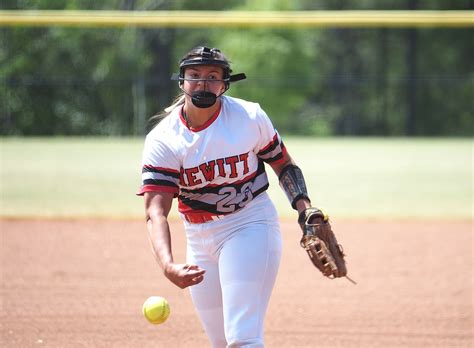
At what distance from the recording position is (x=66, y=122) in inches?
719

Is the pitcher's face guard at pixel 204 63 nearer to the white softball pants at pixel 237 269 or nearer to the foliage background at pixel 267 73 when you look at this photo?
the white softball pants at pixel 237 269

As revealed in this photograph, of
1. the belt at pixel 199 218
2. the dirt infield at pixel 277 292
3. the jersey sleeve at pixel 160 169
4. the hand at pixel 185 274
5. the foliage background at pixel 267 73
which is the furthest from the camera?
the foliage background at pixel 267 73

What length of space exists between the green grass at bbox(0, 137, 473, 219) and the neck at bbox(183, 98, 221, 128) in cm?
705

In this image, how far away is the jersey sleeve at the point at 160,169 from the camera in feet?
11.3

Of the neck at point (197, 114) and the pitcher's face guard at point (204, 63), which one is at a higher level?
the pitcher's face guard at point (204, 63)

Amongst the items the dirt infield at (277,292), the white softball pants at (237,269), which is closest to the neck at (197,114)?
the white softball pants at (237,269)

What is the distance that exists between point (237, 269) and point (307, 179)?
9847 mm

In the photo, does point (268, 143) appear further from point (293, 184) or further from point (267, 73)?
A: point (267, 73)

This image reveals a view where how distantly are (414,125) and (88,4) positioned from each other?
10076 millimetres

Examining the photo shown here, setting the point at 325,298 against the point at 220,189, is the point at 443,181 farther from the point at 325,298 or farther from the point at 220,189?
the point at 220,189

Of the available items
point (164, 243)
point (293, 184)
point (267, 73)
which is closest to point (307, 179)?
point (293, 184)

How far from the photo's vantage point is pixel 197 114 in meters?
3.53

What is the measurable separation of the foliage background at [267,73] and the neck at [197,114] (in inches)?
420

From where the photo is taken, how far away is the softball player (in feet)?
11.1
